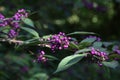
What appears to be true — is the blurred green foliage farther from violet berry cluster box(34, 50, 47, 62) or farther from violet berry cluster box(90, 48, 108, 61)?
violet berry cluster box(90, 48, 108, 61)

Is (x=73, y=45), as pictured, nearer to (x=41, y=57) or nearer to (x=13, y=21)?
(x=41, y=57)

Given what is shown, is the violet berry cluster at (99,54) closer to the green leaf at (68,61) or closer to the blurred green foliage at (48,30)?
the green leaf at (68,61)

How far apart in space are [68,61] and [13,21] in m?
0.47

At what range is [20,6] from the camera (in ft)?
11.2

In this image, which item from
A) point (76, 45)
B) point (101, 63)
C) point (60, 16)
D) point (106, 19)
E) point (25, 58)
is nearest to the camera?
point (101, 63)

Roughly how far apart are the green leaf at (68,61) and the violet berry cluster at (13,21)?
1.47 ft

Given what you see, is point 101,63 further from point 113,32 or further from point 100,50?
point 113,32

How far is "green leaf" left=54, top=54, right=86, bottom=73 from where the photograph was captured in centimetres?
151

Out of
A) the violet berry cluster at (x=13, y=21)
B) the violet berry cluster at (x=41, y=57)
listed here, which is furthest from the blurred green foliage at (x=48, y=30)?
the violet berry cluster at (x=41, y=57)

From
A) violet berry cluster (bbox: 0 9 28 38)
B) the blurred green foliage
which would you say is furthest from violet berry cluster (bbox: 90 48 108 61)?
the blurred green foliage

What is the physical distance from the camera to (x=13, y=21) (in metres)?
1.88

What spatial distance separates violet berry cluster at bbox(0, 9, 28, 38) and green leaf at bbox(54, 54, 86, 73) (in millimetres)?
449

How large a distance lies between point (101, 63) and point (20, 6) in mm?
1942

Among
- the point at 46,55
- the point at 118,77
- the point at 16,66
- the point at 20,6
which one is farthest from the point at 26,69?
the point at 46,55
